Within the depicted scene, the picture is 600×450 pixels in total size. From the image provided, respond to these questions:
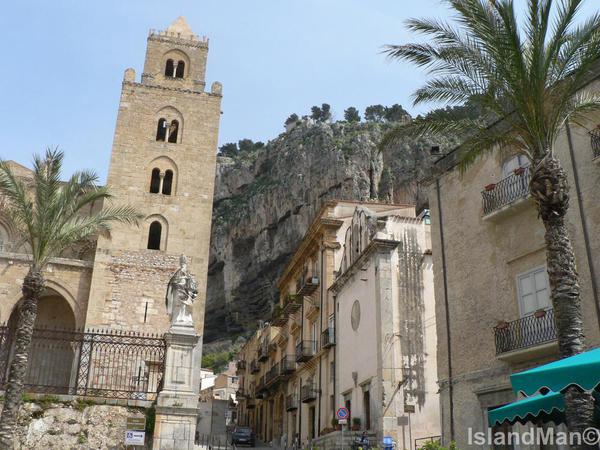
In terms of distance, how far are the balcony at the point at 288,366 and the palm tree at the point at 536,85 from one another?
22.9 meters

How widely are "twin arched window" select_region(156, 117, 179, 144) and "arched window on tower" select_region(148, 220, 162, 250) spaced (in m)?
4.88

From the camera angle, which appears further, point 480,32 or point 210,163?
point 210,163

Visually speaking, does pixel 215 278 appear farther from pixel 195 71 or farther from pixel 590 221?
pixel 590 221

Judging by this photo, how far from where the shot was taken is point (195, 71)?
34.0 m

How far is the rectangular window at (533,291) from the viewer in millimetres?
13297

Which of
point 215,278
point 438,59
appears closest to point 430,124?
point 438,59

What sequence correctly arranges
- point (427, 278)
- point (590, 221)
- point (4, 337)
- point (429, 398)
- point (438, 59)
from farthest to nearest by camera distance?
point (427, 278) < point (429, 398) < point (4, 337) < point (590, 221) < point (438, 59)

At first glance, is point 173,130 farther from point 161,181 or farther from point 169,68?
point 169,68

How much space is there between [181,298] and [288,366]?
780 inches

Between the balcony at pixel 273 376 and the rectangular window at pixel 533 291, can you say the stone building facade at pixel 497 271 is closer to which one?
the rectangular window at pixel 533 291

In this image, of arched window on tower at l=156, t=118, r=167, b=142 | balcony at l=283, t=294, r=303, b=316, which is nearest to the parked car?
balcony at l=283, t=294, r=303, b=316

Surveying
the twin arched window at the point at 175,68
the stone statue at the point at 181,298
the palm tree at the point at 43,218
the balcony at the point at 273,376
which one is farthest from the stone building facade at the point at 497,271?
the twin arched window at the point at 175,68

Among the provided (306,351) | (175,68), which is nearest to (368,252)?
(306,351)

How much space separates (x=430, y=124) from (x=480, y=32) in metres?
2.12
